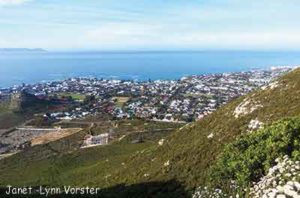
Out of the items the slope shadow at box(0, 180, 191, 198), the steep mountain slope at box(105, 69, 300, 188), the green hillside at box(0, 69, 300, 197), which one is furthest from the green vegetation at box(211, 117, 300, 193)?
the steep mountain slope at box(105, 69, 300, 188)

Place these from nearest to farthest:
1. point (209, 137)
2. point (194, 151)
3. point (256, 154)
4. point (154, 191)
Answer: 1. point (256, 154)
2. point (154, 191)
3. point (194, 151)
4. point (209, 137)

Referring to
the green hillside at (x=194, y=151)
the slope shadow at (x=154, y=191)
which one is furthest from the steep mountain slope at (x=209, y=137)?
the slope shadow at (x=154, y=191)

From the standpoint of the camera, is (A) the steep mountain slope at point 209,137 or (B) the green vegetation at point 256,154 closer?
(B) the green vegetation at point 256,154

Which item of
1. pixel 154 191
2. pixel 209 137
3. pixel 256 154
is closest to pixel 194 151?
pixel 209 137

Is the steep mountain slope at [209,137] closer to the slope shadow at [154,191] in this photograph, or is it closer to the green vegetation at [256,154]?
the slope shadow at [154,191]

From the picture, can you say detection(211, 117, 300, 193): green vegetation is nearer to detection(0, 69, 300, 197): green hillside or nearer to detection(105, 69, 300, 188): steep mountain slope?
detection(0, 69, 300, 197): green hillside

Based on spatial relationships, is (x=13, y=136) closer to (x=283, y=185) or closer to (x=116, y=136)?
(x=116, y=136)

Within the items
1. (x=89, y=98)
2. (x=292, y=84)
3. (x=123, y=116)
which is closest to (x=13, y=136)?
(x=123, y=116)

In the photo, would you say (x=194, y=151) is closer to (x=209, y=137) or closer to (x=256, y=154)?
(x=209, y=137)
